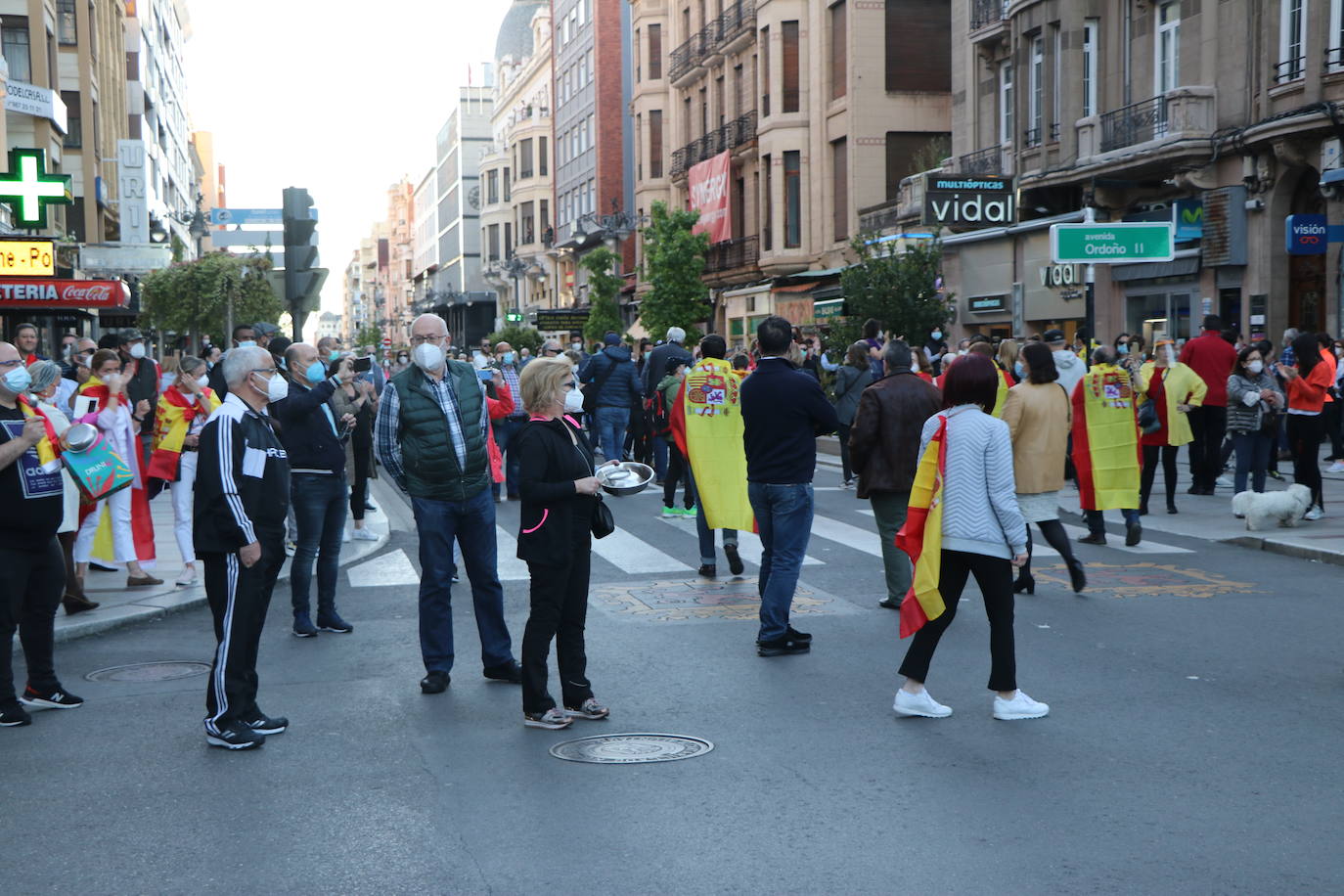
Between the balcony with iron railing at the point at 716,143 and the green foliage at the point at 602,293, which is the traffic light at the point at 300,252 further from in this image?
the green foliage at the point at 602,293

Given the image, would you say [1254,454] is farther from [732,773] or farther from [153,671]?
[153,671]

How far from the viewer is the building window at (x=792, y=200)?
134 feet

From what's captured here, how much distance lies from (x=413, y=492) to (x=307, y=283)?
A: 14.8ft

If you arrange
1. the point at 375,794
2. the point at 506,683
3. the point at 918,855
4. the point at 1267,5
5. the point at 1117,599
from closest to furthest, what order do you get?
1. the point at 918,855
2. the point at 375,794
3. the point at 506,683
4. the point at 1117,599
5. the point at 1267,5

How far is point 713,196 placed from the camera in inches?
1873

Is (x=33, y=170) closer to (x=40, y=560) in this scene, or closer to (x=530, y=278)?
(x=40, y=560)

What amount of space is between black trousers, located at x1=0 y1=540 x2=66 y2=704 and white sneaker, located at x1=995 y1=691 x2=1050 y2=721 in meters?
4.48

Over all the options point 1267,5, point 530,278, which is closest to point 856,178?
point 1267,5

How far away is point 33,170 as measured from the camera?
2111 centimetres

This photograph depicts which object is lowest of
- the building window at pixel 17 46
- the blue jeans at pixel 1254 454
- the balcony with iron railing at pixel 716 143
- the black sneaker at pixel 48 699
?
the black sneaker at pixel 48 699

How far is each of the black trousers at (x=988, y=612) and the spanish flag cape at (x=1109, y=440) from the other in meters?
5.57

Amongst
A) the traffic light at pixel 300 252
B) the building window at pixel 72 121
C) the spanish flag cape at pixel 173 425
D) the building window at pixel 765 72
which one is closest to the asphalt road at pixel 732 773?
the spanish flag cape at pixel 173 425

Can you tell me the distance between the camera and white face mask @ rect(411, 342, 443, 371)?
7254 mm

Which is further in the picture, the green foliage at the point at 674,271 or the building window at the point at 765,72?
the green foliage at the point at 674,271
